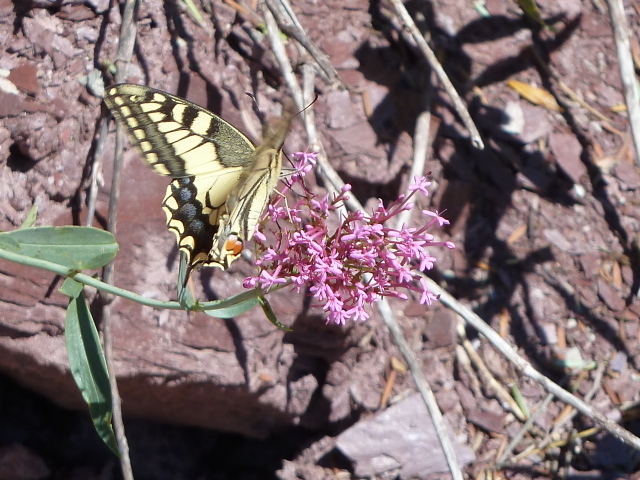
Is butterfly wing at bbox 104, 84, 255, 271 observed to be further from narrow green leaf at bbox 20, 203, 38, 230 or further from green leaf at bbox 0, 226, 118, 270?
narrow green leaf at bbox 20, 203, 38, 230

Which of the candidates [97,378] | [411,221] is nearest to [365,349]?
[411,221]

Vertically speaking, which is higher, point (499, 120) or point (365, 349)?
point (499, 120)

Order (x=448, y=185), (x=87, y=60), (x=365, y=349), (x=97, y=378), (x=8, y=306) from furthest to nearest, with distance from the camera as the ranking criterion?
(x=448, y=185) < (x=365, y=349) < (x=87, y=60) < (x=8, y=306) < (x=97, y=378)

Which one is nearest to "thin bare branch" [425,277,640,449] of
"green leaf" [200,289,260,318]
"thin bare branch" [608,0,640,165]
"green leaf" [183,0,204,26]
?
"green leaf" [200,289,260,318]

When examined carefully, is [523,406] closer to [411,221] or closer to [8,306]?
[411,221]

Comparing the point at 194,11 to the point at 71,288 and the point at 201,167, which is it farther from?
the point at 71,288

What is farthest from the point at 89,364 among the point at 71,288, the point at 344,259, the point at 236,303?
the point at 344,259
